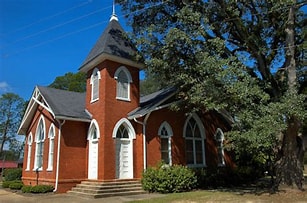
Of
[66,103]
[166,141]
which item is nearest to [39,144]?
[66,103]

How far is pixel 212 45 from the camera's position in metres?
13.9

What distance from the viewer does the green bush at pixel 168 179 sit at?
15051 millimetres

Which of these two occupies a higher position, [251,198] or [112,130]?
[112,130]

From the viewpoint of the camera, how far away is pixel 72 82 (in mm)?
54312

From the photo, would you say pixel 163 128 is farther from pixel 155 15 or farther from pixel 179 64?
pixel 155 15

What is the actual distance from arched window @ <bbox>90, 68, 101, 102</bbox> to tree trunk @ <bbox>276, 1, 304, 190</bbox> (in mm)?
10404

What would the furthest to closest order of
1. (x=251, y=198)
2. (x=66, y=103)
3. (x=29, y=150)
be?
(x=29, y=150) < (x=66, y=103) < (x=251, y=198)

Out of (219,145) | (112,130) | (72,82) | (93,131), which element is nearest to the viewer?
(112,130)

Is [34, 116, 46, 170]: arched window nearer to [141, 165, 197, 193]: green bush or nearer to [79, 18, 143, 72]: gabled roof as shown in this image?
[79, 18, 143, 72]: gabled roof

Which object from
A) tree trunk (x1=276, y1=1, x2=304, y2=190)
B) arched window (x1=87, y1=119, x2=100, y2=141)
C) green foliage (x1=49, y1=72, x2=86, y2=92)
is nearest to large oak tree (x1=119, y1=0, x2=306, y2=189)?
tree trunk (x1=276, y1=1, x2=304, y2=190)

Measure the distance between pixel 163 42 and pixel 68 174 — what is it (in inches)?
361

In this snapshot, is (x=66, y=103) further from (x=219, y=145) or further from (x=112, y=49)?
(x=219, y=145)

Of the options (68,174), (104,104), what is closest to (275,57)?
(104,104)

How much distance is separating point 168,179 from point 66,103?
339 inches
